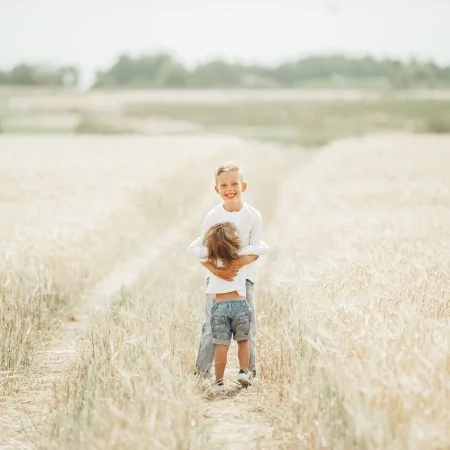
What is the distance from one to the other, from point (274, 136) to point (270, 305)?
42.6 meters

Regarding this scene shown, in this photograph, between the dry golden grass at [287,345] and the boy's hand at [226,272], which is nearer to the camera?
the dry golden grass at [287,345]

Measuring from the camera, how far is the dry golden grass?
4.61 m

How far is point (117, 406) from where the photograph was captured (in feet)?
16.5

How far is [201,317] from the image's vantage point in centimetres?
800

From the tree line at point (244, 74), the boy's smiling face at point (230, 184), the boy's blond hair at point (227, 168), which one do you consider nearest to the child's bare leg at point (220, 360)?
the boy's smiling face at point (230, 184)

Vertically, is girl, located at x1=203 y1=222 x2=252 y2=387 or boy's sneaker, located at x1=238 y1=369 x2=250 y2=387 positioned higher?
girl, located at x1=203 y1=222 x2=252 y2=387

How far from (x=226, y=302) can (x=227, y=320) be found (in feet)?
0.43

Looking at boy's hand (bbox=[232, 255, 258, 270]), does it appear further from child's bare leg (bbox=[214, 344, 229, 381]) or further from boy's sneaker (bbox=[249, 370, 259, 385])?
boy's sneaker (bbox=[249, 370, 259, 385])

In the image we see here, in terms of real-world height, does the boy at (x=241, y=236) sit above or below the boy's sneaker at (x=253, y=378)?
above

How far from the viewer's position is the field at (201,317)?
471cm

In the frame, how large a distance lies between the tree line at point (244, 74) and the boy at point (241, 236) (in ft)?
389

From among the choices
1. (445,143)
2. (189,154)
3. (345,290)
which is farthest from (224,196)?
(445,143)

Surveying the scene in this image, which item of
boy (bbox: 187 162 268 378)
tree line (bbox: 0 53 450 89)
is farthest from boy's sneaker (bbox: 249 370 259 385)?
tree line (bbox: 0 53 450 89)

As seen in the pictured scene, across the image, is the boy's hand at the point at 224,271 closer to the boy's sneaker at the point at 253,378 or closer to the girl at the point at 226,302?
the girl at the point at 226,302
